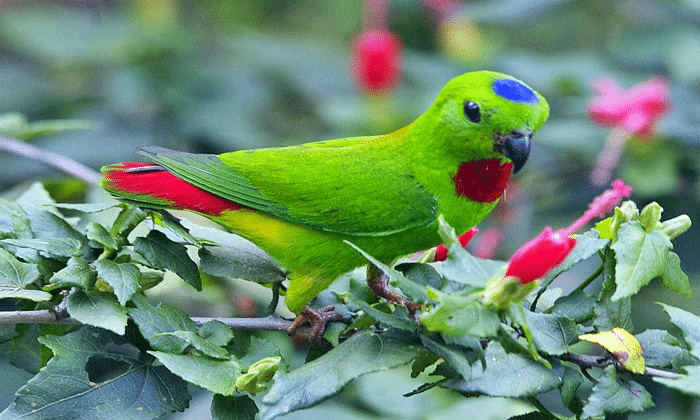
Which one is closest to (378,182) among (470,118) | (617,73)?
(470,118)

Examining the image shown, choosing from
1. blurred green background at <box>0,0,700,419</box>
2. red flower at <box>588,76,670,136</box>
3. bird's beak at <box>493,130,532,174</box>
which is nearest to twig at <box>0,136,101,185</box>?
blurred green background at <box>0,0,700,419</box>

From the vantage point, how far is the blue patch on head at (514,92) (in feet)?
5.32

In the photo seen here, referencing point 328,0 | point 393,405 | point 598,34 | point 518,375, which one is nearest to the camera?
point 518,375

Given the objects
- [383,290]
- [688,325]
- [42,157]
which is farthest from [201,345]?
[42,157]

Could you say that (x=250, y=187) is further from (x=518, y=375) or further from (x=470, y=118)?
(x=518, y=375)

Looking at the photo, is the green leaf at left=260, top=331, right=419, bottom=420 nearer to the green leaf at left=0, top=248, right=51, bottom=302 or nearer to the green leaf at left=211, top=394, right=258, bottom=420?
the green leaf at left=211, top=394, right=258, bottom=420

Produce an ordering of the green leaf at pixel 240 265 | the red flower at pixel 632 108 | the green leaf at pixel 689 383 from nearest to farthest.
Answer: the green leaf at pixel 689 383 → the green leaf at pixel 240 265 → the red flower at pixel 632 108

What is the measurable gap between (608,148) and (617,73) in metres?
0.67

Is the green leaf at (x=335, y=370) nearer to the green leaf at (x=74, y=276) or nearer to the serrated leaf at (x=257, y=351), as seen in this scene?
the serrated leaf at (x=257, y=351)

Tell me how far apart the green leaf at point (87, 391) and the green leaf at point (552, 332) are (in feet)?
1.83

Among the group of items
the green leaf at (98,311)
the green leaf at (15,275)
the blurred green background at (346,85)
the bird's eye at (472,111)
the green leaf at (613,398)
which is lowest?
the blurred green background at (346,85)

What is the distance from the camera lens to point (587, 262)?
8.96ft

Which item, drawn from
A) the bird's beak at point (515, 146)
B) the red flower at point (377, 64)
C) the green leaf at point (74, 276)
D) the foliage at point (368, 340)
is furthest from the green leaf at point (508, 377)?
the red flower at point (377, 64)

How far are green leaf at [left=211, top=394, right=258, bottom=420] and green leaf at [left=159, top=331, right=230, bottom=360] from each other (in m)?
0.06
